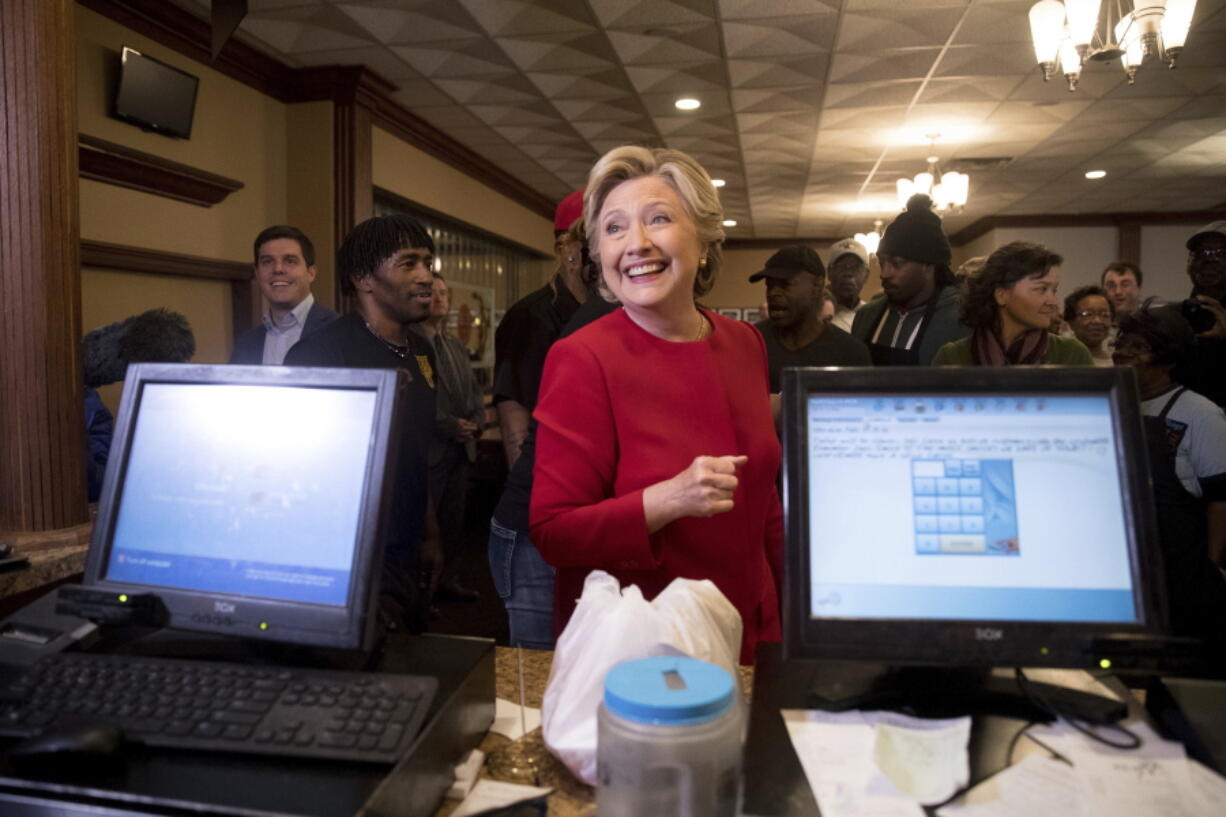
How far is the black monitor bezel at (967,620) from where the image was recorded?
2.66ft

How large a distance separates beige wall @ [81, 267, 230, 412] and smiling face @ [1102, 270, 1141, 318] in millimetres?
4911

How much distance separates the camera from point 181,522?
3.08ft

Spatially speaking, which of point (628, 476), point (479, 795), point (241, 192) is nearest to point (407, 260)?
point (628, 476)

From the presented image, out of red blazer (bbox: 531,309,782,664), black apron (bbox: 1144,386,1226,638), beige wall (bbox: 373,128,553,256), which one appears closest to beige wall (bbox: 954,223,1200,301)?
beige wall (bbox: 373,128,553,256)

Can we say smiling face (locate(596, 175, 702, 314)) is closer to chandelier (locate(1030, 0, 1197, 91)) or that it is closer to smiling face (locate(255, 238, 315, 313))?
smiling face (locate(255, 238, 315, 313))

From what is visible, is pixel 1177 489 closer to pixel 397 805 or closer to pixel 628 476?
pixel 628 476

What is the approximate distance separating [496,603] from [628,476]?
3.00 m

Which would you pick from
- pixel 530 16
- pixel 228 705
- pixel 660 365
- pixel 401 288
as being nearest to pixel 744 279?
pixel 530 16

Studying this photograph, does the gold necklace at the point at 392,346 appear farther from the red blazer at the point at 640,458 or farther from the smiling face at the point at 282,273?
the smiling face at the point at 282,273

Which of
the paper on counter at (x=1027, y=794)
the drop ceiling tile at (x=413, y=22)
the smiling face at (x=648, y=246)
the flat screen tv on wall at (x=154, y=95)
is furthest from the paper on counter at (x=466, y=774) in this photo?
the drop ceiling tile at (x=413, y=22)

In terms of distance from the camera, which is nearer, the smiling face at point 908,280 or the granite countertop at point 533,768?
the granite countertop at point 533,768

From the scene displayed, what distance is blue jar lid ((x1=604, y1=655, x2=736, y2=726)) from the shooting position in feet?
2.22

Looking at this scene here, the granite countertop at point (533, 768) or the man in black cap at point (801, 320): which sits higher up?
the man in black cap at point (801, 320)

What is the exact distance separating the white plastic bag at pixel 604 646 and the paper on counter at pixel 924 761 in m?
0.16
